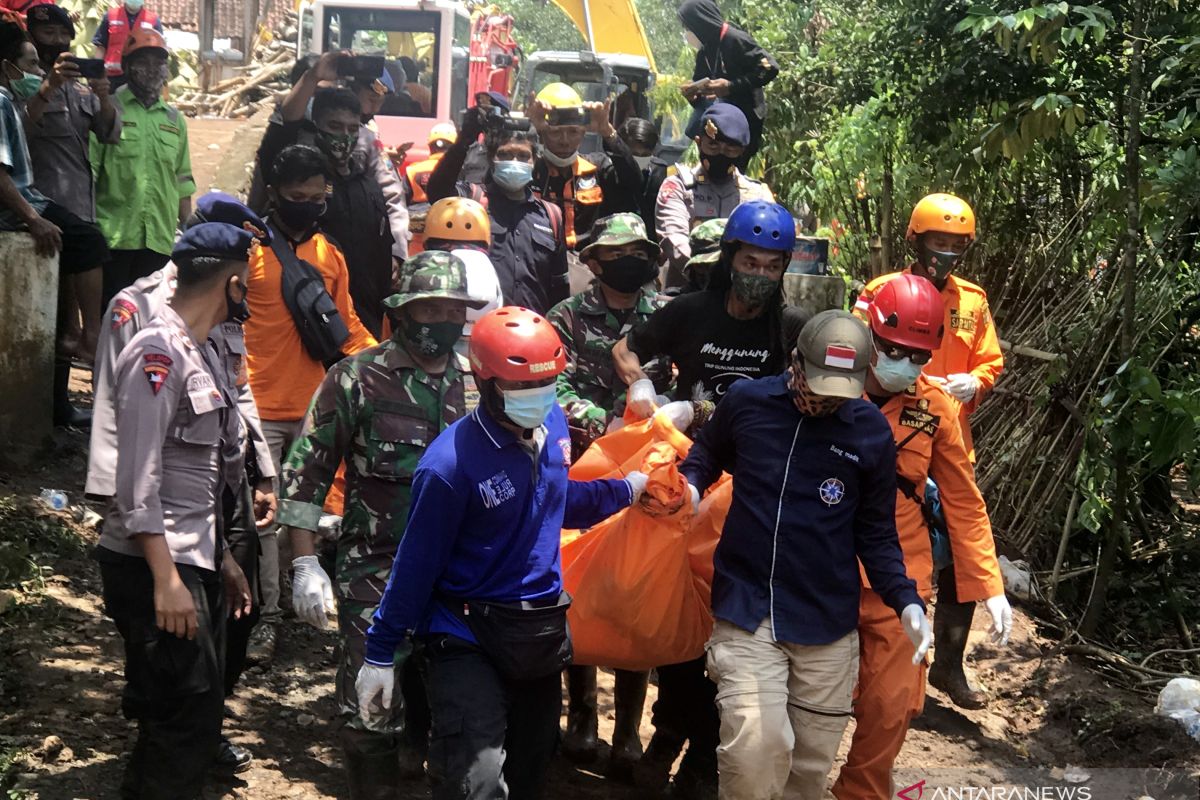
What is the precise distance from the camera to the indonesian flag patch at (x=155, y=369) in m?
4.20

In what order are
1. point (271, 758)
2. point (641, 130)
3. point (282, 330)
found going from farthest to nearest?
point (641, 130) < point (282, 330) < point (271, 758)

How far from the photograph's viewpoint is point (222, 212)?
491 cm

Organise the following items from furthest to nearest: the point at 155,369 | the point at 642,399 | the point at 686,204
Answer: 1. the point at 686,204
2. the point at 642,399
3. the point at 155,369

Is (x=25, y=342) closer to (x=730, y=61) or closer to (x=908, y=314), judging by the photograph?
(x=730, y=61)

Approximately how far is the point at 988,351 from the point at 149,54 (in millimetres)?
5344

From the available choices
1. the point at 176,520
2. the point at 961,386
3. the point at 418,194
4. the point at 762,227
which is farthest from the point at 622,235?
the point at 418,194

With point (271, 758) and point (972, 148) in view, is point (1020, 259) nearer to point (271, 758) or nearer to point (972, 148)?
point (972, 148)

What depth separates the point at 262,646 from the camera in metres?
6.45

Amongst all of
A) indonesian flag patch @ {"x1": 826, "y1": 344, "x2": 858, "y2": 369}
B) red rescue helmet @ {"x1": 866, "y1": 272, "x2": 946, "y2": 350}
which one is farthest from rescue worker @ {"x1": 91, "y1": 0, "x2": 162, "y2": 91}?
indonesian flag patch @ {"x1": 826, "y1": 344, "x2": 858, "y2": 369}

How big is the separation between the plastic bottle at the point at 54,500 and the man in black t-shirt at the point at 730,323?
134 inches

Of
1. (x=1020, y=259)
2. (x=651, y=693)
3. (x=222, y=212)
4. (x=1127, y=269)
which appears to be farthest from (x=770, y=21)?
(x=222, y=212)

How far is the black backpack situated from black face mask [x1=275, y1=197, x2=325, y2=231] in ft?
0.39

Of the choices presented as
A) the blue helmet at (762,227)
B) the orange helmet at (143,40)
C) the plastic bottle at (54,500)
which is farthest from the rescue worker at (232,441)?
the orange helmet at (143,40)

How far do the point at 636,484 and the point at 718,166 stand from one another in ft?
11.5
